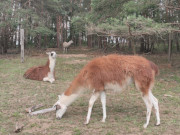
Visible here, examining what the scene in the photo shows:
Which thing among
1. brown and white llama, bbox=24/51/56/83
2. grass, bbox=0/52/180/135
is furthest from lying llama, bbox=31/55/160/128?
brown and white llama, bbox=24/51/56/83

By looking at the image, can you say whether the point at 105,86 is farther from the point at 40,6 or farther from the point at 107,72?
the point at 40,6

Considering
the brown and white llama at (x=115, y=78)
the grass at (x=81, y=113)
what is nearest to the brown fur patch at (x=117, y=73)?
the brown and white llama at (x=115, y=78)

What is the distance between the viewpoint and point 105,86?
15.4ft

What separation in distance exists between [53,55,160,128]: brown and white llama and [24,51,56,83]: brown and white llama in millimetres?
3872

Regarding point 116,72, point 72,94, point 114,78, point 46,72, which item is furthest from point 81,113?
point 46,72

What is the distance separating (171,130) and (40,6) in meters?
19.3

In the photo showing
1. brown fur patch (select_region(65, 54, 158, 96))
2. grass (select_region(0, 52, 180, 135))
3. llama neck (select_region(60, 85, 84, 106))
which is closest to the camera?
grass (select_region(0, 52, 180, 135))

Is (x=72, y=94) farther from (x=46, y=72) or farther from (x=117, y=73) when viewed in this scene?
(x=46, y=72)

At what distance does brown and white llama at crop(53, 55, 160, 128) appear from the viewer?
4.52 m

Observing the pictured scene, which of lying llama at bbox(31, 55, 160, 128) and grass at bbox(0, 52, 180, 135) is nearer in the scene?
grass at bbox(0, 52, 180, 135)

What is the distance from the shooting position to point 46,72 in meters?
8.84

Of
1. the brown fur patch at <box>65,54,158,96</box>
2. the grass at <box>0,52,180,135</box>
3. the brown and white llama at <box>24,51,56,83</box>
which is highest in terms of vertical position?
the brown fur patch at <box>65,54,158,96</box>

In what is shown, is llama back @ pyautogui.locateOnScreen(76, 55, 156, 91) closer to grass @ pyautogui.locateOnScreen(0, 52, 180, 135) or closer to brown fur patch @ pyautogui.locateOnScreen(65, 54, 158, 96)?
brown fur patch @ pyautogui.locateOnScreen(65, 54, 158, 96)

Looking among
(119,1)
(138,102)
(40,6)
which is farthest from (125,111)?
(40,6)
